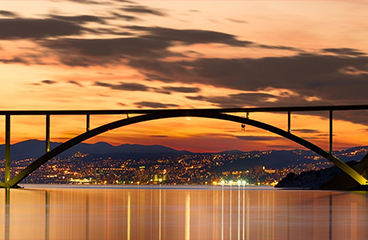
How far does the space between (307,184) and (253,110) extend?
87833mm

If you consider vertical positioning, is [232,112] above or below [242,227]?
above

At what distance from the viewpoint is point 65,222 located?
3484 cm

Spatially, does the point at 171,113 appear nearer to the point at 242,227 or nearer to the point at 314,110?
the point at 314,110

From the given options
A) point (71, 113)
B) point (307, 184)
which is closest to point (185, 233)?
point (71, 113)

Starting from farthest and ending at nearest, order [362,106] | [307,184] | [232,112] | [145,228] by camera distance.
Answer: [307,184]
[232,112]
[362,106]
[145,228]

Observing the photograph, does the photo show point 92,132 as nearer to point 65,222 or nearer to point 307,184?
point 65,222

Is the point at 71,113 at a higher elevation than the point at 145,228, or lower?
higher

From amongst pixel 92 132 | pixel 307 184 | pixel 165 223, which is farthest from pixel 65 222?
pixel 307 184

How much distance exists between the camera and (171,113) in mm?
104750

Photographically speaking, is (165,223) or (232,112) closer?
(165,223)

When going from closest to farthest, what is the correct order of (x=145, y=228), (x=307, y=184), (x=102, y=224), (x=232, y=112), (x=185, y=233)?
1. (x=185, y=233)
2. (x=145, y=228)
3. (x=102, y=224)
4. (x=232, y=112)
5. (x=307, y=184)

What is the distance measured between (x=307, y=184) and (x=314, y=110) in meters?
89.2

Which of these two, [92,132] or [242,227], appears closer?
[242,227]

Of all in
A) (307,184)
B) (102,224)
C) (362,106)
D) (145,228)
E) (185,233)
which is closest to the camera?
(185,233)
